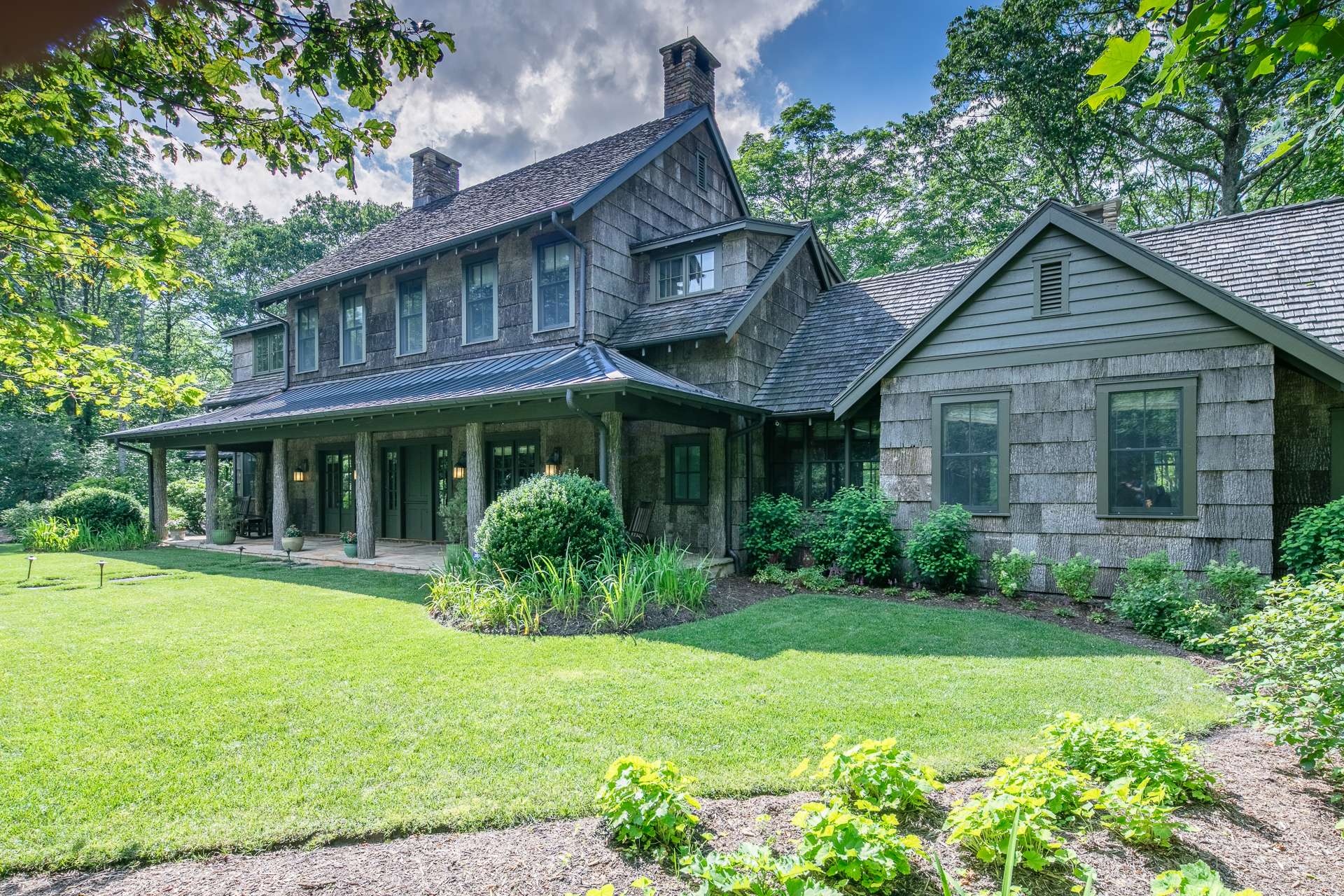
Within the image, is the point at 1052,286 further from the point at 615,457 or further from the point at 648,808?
the point at 648,808

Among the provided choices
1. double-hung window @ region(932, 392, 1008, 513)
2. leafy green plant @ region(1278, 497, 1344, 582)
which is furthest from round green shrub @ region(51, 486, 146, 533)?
leafy green plant @ region(1278, 497, 1344, 582)

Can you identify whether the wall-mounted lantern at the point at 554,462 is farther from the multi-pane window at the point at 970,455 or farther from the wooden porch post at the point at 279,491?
the multi-pane window at the point at 970,455

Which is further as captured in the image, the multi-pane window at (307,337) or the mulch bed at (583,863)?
the multi-pane window at (307,337)

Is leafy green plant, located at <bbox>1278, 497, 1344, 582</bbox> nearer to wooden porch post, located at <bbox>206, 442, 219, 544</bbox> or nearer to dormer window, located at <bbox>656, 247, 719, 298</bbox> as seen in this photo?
dormer window, located at <bbox>656, 247, 719, 298</bbox>

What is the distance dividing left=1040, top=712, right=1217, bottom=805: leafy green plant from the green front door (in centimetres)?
1336

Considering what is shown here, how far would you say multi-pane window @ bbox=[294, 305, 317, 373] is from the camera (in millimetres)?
16125

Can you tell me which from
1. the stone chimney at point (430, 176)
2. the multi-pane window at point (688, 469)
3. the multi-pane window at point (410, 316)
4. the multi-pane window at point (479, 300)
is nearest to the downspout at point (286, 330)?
the multi-pane window at point (410, 316)

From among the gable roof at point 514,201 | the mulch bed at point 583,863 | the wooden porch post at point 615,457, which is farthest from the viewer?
the gable roof at point 514,201

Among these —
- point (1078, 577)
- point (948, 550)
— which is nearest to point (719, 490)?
point (948, 550)

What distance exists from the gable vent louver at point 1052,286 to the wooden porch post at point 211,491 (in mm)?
15993

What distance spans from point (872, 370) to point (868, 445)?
6.09 ft

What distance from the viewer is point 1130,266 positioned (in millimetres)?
7934

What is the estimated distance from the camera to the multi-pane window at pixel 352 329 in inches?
595

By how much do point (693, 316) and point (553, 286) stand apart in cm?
275
